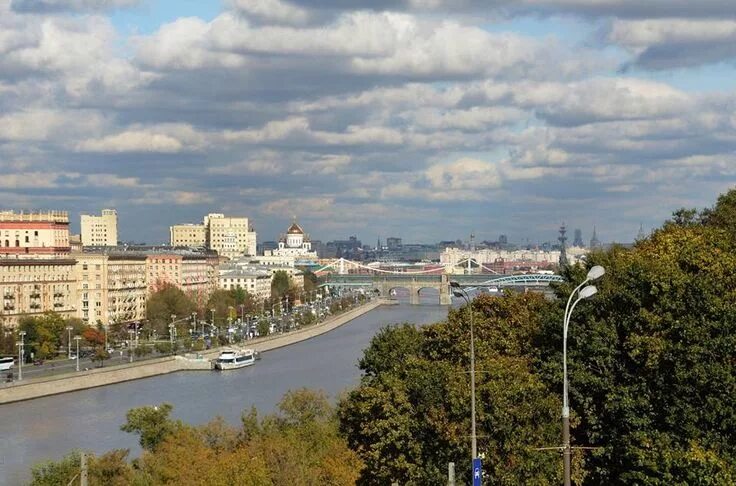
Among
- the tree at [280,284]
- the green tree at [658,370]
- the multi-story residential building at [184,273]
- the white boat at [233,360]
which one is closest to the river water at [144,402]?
the white boat at [233,360]

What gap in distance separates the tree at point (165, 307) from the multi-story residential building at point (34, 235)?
469cm

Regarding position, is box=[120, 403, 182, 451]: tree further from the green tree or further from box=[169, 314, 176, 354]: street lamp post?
box=[169, 314, 176, 354]: street lamp post

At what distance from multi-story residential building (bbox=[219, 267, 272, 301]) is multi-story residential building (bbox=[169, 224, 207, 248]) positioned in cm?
4242

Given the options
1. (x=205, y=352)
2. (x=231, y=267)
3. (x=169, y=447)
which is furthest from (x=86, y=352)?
(x=231, y=267)

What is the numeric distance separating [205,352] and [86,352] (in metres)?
5.21

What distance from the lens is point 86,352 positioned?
45906mm

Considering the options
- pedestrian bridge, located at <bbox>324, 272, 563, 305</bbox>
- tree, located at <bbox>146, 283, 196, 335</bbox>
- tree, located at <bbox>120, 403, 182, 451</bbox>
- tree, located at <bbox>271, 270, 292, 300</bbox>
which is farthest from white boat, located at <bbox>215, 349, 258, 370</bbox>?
tree, located at <bbox>271, 270, 292, 300</bbox>

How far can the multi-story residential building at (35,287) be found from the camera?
165 feet

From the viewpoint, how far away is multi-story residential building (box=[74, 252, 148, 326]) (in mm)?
55500

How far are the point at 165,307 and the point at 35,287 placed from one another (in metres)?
8.27

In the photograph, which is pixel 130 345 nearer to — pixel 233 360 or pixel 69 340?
pixel 69 340

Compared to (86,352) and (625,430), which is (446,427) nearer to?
(625,430)

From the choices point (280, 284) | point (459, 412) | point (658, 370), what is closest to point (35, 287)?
point (280, 284)

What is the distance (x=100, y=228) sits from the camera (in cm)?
11912
